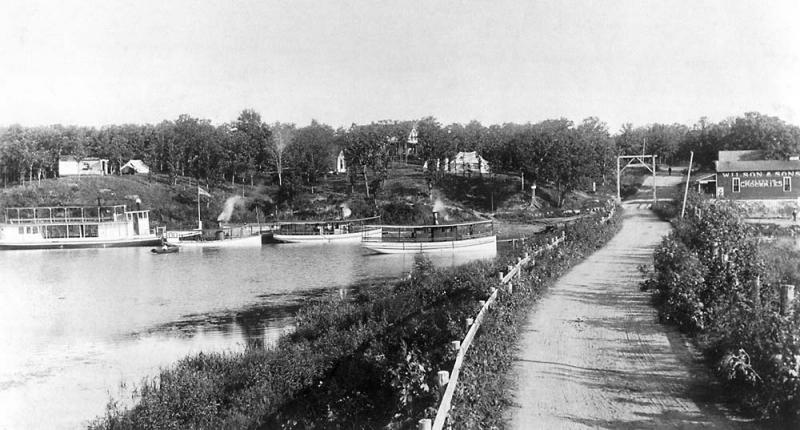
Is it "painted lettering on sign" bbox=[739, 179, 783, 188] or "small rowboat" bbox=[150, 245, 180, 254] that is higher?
"painted lettering on sign" bbox=[739, 179, 783, 188]

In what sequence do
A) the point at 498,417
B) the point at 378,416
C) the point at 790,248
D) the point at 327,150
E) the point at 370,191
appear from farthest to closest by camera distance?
1. the point at 327,150
2. the point at 370,191
3. the point at 790,248
4. the point at 378,416
5. the point at 498,417

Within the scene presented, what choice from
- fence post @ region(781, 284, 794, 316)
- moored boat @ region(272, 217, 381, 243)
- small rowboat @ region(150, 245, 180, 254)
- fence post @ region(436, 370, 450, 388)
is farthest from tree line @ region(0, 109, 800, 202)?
fence post @ region(436, 370, 450, 388)

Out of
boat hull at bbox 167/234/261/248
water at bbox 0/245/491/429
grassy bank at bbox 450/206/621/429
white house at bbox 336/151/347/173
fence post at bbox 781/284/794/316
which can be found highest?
white house at bbox 336/151/347/173

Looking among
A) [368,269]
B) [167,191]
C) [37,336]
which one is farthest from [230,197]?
[37,336]

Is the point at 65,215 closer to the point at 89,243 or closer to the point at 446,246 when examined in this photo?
the point at 89,243

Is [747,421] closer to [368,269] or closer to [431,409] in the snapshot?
[431,409]

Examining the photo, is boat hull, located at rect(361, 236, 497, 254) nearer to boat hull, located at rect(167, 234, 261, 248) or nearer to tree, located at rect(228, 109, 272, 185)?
boat hull, located at rect(167, 234, 261, 248)
